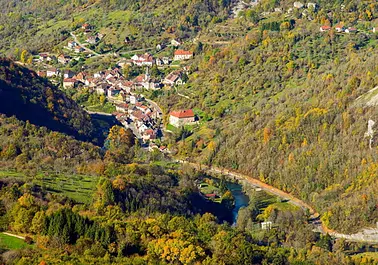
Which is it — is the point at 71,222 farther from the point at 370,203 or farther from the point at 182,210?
the point at 370,203

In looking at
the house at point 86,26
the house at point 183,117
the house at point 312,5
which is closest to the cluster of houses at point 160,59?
the house at point 86,26

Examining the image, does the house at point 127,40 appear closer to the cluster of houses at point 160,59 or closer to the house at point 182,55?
the cluster of houses at point 160,59

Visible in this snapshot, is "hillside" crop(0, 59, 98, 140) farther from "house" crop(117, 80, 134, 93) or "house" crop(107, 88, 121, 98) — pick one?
"house" crop(117, 80, 134, 93)

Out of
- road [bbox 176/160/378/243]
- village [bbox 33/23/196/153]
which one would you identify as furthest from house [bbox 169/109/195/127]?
Result: road [bbox 176/160/378/243]

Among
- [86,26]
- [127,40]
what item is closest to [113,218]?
[127,40]

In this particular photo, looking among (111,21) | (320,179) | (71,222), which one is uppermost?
(71,222)

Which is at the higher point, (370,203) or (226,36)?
(370,203)

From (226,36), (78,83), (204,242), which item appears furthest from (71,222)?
(226,36)
